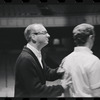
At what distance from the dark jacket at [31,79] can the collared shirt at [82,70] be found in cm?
16

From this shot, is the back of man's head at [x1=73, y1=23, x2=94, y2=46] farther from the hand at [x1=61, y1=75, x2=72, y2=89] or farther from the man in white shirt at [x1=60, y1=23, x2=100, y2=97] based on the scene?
the hand at [x1=61, y1=75, x2=72, y2=89]

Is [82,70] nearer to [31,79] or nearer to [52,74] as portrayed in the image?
[52,74]

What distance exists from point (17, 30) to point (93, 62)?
0.81 metres

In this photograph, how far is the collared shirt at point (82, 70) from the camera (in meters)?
2.67

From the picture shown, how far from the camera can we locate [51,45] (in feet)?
9.79

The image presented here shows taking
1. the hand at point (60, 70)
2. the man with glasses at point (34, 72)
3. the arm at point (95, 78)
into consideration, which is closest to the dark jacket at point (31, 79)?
the man with glasses at point (34, 72)

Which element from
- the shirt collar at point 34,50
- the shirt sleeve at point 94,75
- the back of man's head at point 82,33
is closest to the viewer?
the shirt sleeve at point 94,75

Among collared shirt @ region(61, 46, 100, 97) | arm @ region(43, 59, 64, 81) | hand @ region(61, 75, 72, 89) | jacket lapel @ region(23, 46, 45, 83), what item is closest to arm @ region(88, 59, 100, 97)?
collared shirt @ region(61, 46, 100, 97)

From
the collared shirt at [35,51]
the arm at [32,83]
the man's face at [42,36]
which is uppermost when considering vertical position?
the man's face at [42,36]

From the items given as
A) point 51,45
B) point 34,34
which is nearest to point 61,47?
point 51,45

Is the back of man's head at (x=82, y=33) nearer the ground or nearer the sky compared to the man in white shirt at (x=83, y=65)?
nearer the sky

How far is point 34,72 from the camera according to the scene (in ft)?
9.12

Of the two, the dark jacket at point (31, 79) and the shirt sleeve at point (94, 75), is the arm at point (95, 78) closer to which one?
the shirt sleeve at point (94, 75)

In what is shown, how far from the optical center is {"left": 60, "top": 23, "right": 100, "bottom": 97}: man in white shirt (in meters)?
2.67
